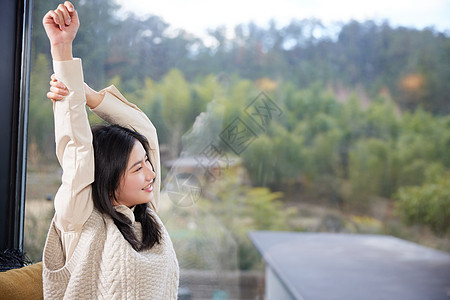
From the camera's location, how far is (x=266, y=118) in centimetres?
193

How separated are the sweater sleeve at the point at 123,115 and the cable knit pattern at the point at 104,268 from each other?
237mm

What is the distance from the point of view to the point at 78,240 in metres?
1.11

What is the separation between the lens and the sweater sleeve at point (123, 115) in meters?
1.21

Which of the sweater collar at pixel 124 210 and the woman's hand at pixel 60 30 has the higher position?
the woman's hand at pixel 60 30

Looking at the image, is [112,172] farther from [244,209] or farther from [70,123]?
[244,209]

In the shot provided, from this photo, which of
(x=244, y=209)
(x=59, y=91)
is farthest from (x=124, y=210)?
(x=244, y=209)

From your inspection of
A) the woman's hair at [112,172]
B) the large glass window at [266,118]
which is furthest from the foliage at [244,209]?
the woman's hair at [112,172]

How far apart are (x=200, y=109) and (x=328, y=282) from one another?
88 centimetres

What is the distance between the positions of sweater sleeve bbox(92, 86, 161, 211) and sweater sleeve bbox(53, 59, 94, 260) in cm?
15

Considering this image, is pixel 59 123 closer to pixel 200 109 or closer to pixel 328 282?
pixel 200 109

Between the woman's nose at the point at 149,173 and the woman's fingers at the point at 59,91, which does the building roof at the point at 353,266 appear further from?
the woman's fingers at the point at 59,91

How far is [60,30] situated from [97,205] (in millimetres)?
404

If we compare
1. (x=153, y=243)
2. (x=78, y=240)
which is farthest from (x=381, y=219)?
(x=78, y=240)

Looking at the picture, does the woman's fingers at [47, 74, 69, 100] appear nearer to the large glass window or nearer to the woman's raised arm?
the woman's raised arm
